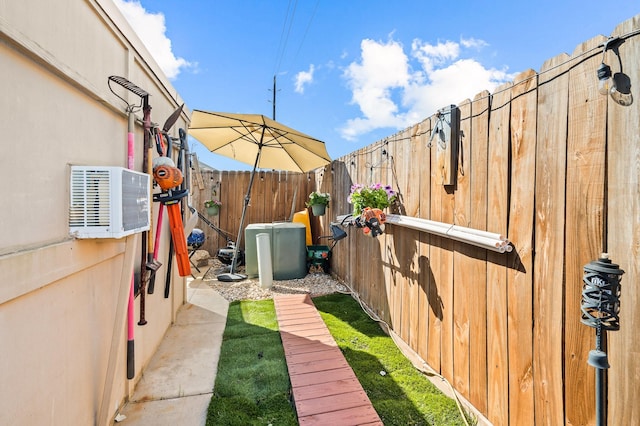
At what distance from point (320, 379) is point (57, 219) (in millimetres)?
1829

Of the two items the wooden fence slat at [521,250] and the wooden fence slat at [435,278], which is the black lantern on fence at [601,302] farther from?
the wooden fence slat at [435,278]

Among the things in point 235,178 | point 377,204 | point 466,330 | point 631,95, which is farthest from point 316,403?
point 235,178

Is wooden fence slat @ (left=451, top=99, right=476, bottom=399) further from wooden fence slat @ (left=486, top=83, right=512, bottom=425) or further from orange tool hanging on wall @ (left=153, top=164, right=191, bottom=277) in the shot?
orange tool hanging on wall @ (left=153, top=164, right=191, bottom=277)

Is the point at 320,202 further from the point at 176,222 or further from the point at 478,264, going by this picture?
the point at 478,264

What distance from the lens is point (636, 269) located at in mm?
983

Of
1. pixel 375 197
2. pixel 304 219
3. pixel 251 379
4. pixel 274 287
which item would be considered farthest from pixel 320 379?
pixel 304 219

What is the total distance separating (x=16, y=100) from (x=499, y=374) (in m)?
2.36

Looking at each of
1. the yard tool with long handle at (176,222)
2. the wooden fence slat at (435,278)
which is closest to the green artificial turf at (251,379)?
the yard tool with long handle at (176,222)

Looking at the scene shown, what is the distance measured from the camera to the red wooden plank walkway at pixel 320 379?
68.7 inches

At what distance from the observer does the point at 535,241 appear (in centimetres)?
135

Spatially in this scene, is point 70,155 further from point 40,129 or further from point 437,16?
point 437,16

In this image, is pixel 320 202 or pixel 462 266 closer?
pixel 462 266

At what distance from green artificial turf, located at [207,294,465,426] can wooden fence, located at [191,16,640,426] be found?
→ 0.74 ft

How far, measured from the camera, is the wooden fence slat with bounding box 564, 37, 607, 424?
1.10 meters
